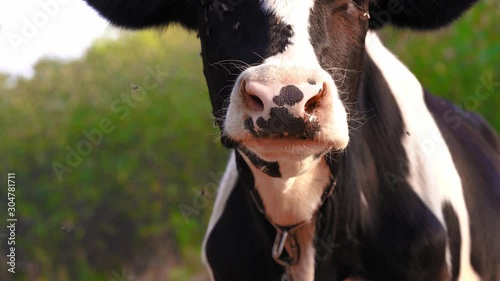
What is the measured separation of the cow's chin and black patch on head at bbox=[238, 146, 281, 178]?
0.26 meters

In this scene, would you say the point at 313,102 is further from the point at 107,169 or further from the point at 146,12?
the point at 107,169

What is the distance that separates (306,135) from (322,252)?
1134 millimetres

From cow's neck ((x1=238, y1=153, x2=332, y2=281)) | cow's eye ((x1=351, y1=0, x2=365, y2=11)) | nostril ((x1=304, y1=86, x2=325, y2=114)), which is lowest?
cow's neck ((x1=238, y1=153, x2=332, y2=281))

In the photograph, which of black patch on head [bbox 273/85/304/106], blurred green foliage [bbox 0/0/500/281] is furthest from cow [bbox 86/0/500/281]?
blurred green foliage [bbox 0/0/500/281]

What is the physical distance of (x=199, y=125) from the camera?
1551 cm

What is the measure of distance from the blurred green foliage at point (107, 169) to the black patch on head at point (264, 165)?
9.35m

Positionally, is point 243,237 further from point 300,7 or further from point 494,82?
point 494,82

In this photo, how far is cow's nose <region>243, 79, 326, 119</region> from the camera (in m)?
3.64

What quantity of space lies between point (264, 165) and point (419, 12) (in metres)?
1.37

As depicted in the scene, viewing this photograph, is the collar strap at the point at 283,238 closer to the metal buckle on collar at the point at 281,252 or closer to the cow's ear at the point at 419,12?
the metal buckle on collar at the point at 281,252

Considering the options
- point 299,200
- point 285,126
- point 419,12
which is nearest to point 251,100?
point 285,126

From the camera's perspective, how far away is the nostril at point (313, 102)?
3.70 m

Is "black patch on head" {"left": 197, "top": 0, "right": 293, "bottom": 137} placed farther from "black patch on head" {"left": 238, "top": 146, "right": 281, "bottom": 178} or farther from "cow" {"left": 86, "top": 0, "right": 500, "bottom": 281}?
"black patch on head" {"left": 238, "top": 146, "right": 281, "bottom": 178}

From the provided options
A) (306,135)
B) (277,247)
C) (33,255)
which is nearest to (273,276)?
(277,247)
